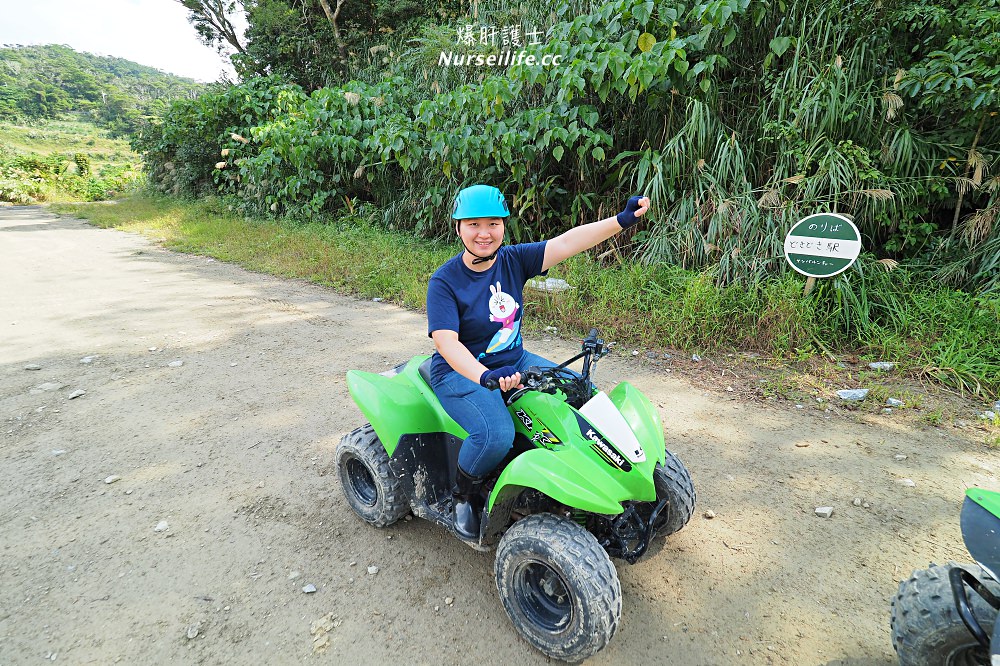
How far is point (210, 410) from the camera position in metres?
3.91

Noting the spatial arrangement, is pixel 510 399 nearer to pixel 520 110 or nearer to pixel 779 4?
pixel 779 4

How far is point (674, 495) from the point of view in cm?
231

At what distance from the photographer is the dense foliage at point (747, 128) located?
15.2 ft

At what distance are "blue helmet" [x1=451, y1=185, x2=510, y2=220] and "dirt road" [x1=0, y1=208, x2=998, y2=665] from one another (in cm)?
152

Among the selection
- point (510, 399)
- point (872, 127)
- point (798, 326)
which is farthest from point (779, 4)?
point (510, 399)

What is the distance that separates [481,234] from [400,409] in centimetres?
87

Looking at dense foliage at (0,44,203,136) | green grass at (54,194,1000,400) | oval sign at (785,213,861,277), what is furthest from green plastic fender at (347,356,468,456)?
dense foliage at (0,44,203,136)

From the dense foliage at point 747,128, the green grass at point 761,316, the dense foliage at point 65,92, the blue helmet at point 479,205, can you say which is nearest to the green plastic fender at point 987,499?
the blue helmet at point 479,205

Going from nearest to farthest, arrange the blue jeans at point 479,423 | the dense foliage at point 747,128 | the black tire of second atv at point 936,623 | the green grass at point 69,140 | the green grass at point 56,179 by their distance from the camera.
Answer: the black tire of second atv at point 936,623, the blue jeans at point 479,423, the dense foliage at point 747,128, the green grass at point 56,179, the green grass at point 69,140

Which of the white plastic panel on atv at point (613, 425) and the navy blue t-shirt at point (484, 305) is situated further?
the navy blue t-shirt at point (484, 305)

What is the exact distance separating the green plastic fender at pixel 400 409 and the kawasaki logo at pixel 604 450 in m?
0.57

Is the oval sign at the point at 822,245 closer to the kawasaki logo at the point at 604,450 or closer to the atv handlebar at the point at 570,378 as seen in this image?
the atv handlebar at the point at 570,378

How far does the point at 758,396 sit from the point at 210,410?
153 inches

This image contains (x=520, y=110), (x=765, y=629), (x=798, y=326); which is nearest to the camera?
(x=765, y=629)
